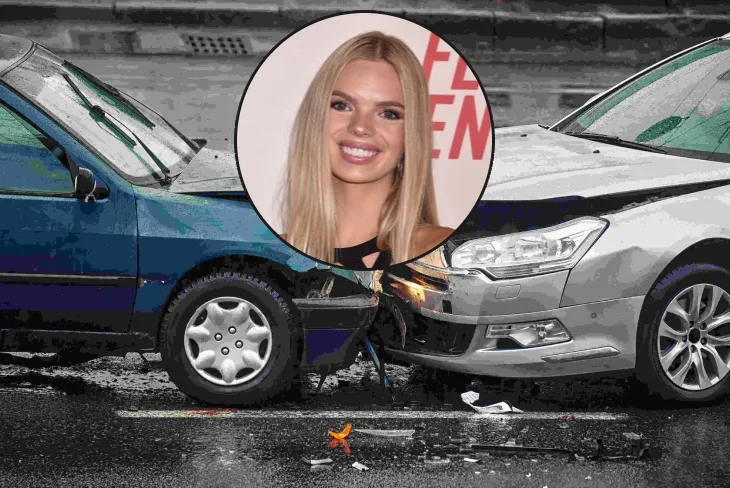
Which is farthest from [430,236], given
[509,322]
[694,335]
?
[694,335]

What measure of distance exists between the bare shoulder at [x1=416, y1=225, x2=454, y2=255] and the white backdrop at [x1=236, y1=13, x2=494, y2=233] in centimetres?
2

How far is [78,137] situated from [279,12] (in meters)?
11.5

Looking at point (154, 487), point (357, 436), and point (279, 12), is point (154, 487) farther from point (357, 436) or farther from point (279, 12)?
point (279, 12)

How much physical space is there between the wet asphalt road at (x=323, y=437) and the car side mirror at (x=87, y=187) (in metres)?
0.96

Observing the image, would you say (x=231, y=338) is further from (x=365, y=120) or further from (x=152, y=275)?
(x=365, y=120)

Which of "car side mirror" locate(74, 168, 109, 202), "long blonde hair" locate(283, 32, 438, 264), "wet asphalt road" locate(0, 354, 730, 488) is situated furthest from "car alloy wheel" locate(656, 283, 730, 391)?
"long blonde hair" locate(283, 32, 438, 264)

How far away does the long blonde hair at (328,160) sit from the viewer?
2027mm

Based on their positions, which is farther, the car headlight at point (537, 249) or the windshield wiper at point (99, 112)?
the windshield wiper at point (99, 112)

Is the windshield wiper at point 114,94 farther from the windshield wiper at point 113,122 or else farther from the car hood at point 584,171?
the car hood at point 584,171

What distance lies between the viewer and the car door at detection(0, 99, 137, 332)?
17.8ft

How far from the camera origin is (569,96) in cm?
1459

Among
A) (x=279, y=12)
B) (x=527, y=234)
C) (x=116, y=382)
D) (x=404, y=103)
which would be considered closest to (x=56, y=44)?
(x=279, y=12)

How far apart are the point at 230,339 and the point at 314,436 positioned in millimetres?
598

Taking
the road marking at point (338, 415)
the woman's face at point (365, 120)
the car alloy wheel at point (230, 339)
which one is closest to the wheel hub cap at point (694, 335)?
the road marking at point (338, 415)
